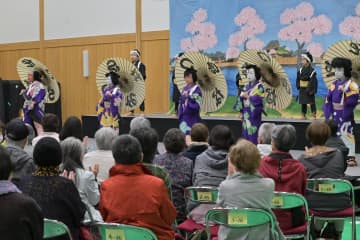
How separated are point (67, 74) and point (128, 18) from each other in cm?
263

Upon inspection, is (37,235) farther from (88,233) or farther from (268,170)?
(268,170)

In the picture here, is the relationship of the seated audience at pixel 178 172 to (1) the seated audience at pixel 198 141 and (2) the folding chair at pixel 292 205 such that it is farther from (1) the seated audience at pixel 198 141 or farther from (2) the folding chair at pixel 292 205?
(2) the folding chair at pixel 292 205

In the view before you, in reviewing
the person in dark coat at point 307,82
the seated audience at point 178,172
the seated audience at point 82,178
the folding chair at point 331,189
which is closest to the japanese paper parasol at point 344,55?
the person in dark coat at point 307,82

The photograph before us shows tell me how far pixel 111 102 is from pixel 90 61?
225 inches

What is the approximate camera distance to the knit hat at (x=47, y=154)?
2793 millimetres

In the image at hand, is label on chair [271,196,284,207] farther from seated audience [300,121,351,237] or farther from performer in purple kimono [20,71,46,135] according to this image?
performer in purple kimono [20,71,46,135]

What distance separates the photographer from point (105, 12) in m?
14.7

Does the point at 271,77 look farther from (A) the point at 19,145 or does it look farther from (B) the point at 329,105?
(A) the point at 19,145

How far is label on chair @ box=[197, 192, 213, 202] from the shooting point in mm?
3406

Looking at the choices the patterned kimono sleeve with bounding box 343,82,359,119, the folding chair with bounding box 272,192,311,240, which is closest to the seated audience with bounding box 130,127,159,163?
the folding chair with bounding box 272,192,311,240

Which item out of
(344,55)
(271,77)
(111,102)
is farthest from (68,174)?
(111,102)

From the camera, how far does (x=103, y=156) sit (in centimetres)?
407

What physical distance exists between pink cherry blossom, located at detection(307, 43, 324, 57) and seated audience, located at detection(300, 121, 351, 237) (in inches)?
296

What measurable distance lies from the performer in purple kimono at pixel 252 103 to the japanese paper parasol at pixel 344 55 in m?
0.95
